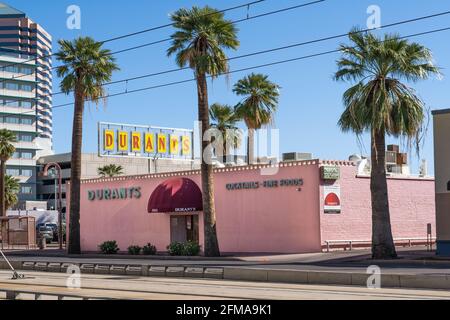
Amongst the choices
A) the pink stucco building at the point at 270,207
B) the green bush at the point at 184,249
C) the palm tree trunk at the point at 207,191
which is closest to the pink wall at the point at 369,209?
the pink stucco building at the point at 270,207

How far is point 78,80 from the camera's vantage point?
44344mm

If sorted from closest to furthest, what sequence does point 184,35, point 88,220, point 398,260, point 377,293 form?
point 377,293
point 398,260
point 184,35
point 88,220

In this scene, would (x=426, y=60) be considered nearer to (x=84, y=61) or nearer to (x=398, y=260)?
(x=398, y=260)

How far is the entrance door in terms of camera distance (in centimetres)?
4444

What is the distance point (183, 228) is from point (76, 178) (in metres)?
7.15

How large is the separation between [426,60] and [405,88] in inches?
57.8

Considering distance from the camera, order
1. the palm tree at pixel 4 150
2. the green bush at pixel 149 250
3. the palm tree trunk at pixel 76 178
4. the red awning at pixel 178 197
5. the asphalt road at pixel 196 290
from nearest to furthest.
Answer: the asphalt road at pixel 196 290 → the red awning at pixel 178 197 → the green bush at pixel 149 250 → the palm tree trunk at pixel 76 178 → the palm tree at pixel 4 150

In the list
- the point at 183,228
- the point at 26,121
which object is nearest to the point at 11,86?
the point at 26,121

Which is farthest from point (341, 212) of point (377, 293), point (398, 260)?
point (377, 293)

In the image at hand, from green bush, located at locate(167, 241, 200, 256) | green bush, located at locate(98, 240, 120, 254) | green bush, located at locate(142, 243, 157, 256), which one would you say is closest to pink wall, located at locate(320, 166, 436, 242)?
green bush, located at locate(167, 241, 200, 256)

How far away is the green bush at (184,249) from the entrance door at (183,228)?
4.01 metres

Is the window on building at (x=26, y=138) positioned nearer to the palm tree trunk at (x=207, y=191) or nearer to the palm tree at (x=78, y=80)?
the palm tree at (x=78, y=80)

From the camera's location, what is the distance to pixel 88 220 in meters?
52.1

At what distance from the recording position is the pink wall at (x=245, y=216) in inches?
1513
